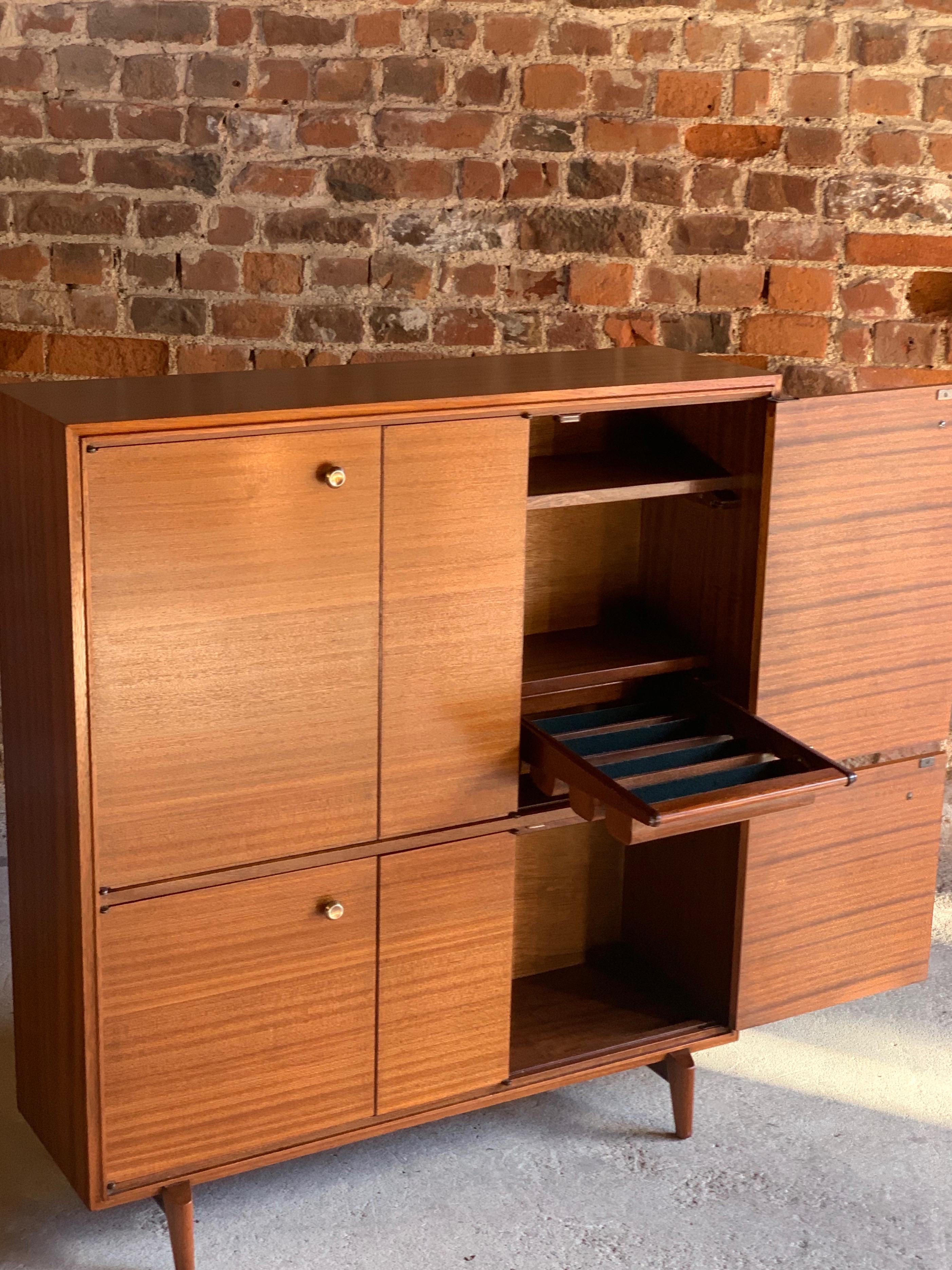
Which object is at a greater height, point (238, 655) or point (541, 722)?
point (238, 655)

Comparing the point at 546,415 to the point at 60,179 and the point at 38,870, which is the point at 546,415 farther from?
the point at 60,179

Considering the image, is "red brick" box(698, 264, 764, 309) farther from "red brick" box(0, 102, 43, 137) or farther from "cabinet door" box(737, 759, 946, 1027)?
"red brick" box(0, 102, 43, 137)

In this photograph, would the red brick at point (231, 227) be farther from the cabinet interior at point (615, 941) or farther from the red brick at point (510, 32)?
the cabinet interior at point (615, 941)

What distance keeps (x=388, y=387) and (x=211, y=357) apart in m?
1.15

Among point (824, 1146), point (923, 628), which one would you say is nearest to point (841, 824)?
point (923, 628)

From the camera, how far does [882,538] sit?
262 centimetres

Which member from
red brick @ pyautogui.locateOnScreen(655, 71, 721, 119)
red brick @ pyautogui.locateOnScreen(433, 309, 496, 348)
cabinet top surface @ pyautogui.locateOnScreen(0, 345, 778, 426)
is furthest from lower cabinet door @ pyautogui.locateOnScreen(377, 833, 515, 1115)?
red brick @ pyautogui.locateOnScreen(655, 71, 721, 119)

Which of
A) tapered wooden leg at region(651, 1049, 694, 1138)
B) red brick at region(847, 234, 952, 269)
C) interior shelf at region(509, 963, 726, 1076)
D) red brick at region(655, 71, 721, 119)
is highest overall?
red brick at region(655, 71, 721, 119)

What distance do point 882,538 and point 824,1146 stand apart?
1030 mm

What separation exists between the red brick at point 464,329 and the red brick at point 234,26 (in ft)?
2.24

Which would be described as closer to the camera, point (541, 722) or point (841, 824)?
point (541, 722)

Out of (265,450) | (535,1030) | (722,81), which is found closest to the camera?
(265,450)

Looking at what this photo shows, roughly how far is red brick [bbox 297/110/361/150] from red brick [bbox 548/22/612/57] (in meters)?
0.44

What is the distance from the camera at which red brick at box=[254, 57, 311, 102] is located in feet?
10.4
